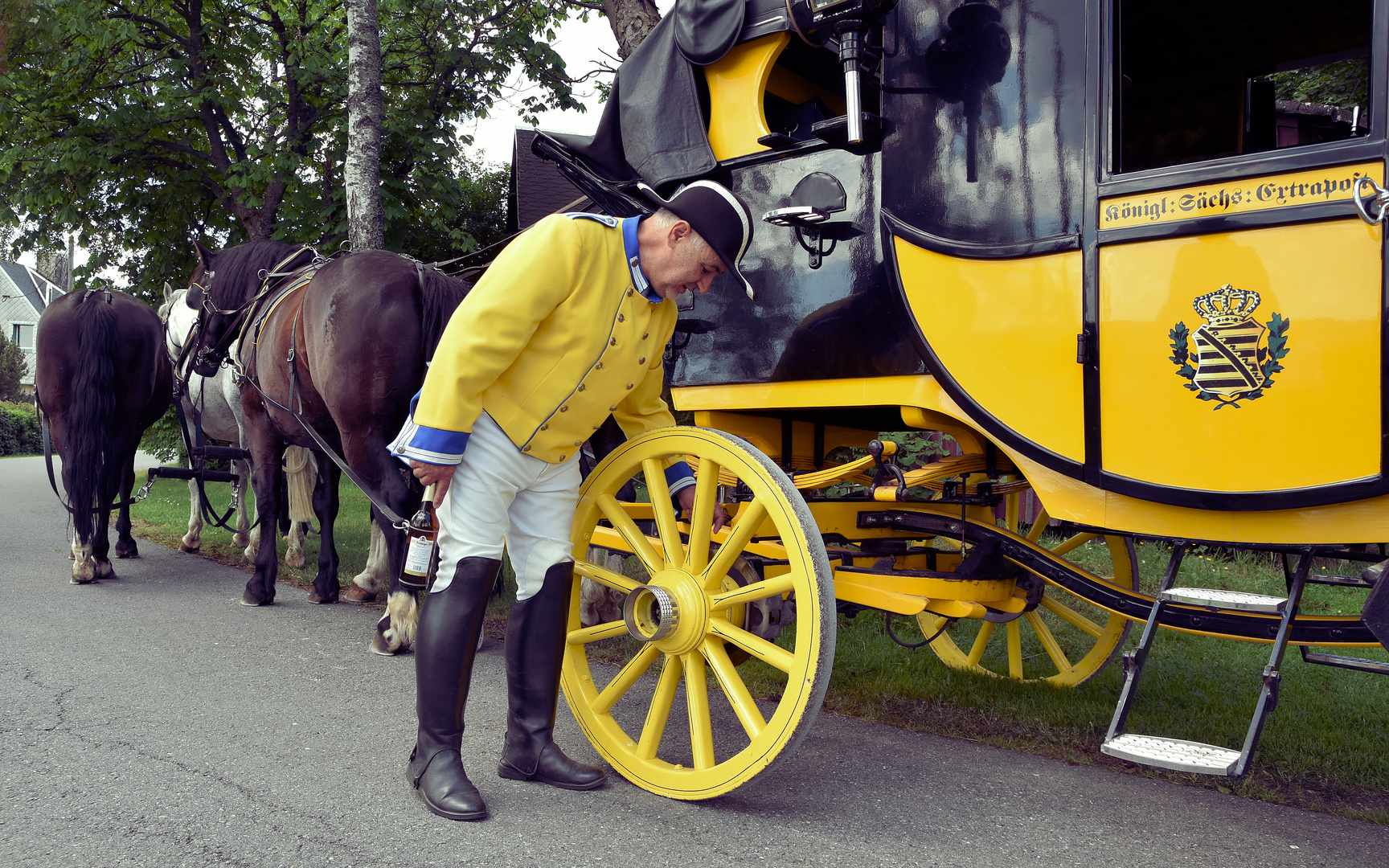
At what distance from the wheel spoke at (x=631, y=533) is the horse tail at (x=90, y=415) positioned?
14.3 feet

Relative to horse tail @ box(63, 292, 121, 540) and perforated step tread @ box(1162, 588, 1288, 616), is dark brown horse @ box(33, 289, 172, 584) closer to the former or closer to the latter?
horse tail @ box(63, 292, 121, 540)

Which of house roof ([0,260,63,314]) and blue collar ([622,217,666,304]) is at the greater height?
house roof ([0,260,63,314])

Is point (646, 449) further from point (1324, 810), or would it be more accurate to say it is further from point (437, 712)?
point (1324, 810)

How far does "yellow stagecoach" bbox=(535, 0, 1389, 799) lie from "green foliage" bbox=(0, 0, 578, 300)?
7926mm

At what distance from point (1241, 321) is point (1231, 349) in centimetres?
6

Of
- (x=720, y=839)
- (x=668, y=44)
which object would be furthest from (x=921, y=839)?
(x=668, y=44)

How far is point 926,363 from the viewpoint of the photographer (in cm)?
256

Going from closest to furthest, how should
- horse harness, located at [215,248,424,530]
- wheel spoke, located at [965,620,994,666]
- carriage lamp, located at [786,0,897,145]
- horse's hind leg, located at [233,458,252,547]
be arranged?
1. carriage lamp, located at [786,0,897,145]
2. wheel spoke, located at [965,620,994,666]
3. horse harness, located at [215,248,424,530]
4. horse's hind leg, located at [233,458,252,547]

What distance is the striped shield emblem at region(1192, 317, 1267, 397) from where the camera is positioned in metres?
2.08

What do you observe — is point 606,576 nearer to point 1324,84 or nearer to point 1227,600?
point 1227,600

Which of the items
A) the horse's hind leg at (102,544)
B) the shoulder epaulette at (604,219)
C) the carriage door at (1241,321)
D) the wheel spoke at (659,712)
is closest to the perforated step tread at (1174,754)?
the carriage door at (1241,321)

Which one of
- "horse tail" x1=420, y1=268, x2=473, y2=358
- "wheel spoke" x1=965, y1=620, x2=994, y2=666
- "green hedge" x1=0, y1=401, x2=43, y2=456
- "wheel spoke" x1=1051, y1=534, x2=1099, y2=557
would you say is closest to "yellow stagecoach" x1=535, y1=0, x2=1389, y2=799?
"wheel spoke" x1=1051, y1=534, x2=1099, y2=557

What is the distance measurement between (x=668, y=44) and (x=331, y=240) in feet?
26.6

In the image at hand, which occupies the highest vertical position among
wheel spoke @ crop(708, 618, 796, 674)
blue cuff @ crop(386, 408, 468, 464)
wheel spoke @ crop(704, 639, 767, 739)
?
blue cuff @ crop(386, 408, 468, 464)
